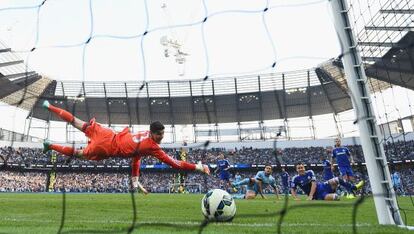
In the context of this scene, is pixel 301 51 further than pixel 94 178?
No

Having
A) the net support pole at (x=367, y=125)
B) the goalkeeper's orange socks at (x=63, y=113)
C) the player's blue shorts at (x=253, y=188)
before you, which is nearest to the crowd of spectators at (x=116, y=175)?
the player's blue shorts at (x=253, y=188)

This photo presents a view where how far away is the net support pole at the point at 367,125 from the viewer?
475cm

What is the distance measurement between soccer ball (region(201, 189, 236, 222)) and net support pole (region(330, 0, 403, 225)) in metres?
1.89

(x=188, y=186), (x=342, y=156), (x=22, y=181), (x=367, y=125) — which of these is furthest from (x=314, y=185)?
(x=22, y=181)

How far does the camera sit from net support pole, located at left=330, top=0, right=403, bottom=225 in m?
4.75

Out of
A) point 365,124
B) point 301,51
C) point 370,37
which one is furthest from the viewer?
point 370,37

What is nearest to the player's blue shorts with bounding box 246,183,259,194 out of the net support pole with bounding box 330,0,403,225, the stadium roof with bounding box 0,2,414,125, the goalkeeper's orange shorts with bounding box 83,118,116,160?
the goalkeeper's orange shorts with bounding box 83,118,116,160

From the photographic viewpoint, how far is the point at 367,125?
4.82 meters

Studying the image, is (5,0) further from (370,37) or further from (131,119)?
(131,119)

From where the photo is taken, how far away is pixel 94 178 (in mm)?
33656

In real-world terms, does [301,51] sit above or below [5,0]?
below

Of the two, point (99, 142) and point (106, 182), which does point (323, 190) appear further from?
point (106, 182)

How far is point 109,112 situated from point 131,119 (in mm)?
3482

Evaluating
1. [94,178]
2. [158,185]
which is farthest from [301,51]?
[94,178]
